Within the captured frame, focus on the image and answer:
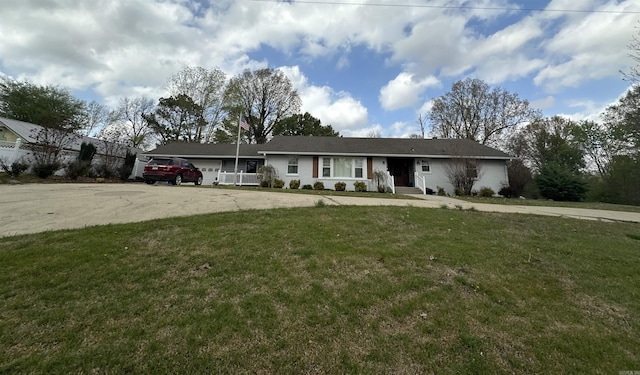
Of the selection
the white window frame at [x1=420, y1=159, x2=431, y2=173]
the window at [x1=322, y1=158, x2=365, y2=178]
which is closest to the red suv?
the window at [x1=322, y1=158, x2=365, y2=178]

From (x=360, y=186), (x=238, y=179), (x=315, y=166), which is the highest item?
(x=315, y=166)

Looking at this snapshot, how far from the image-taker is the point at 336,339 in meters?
2.33

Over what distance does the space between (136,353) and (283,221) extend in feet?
12.5

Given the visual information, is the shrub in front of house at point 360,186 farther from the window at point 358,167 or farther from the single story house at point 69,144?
the single story house at point 69,144

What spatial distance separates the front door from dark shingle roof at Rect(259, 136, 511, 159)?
93 cm

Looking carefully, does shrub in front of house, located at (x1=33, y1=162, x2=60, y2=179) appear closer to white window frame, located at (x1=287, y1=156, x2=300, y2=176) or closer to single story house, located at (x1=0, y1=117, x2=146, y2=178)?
single story house, located at (x1=0, y1=117, x2=146, y2=178)

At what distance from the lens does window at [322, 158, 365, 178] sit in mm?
17484

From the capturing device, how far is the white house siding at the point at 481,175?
17.6 meters

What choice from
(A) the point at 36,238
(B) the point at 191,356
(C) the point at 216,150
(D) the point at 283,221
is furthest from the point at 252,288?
(C) the point at 216,150

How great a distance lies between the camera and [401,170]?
19.0 metres

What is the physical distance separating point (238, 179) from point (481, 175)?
1586 cm

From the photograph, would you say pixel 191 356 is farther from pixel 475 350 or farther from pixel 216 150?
pixel 216 150

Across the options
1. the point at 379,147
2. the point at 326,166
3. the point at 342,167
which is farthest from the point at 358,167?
the point at 379,147

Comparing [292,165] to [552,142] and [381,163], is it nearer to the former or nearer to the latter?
[381,163]
